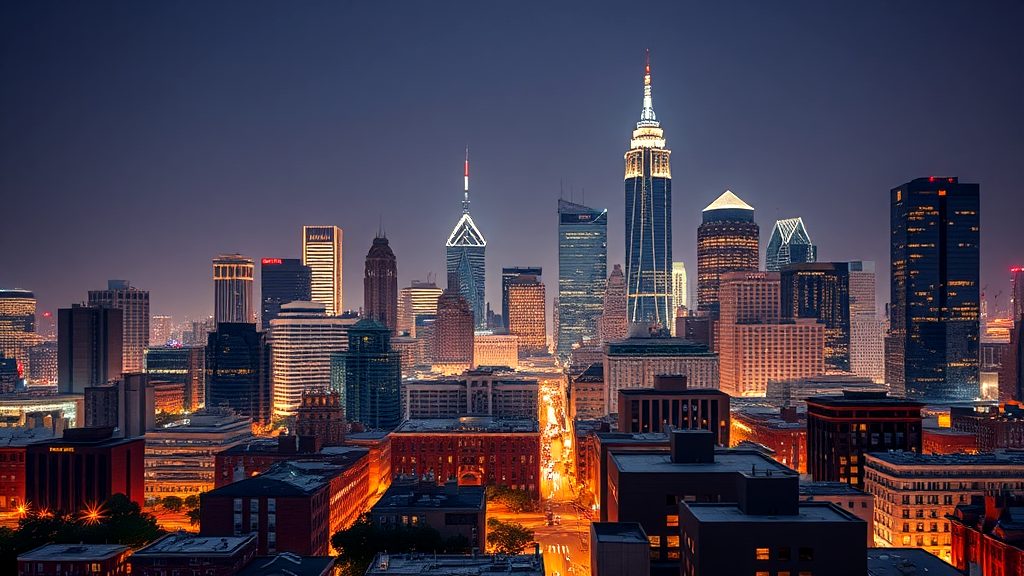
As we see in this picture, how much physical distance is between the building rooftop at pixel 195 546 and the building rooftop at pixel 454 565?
Result: 18.3 m

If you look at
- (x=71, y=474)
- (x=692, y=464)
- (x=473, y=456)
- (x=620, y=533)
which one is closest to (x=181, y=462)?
(x=71, y=474)

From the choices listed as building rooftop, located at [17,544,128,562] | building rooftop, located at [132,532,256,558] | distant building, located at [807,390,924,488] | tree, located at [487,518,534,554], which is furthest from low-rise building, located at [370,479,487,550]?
Answer: distant building, located at [807,390,924,488]

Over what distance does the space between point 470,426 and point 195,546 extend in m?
91.5

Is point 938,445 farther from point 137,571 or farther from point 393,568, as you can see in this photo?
point 137,571

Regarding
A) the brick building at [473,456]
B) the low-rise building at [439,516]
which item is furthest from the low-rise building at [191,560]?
the brick building at [473,456]

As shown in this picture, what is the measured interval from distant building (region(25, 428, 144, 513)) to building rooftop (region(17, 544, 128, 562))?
47.4 metres

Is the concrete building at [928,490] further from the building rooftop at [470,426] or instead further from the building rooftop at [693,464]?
the building rooftop at [470,426]

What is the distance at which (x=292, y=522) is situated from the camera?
342 ft

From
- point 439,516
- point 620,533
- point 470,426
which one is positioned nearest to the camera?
point 620,533

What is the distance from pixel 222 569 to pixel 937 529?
320 ft

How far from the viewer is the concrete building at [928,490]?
119 metres

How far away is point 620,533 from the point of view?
7344cm

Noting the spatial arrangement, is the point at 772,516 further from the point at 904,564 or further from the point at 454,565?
the point at 454,565

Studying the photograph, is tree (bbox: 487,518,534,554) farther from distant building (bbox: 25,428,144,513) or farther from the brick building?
distant building (bbox: 25,428,144,513)
